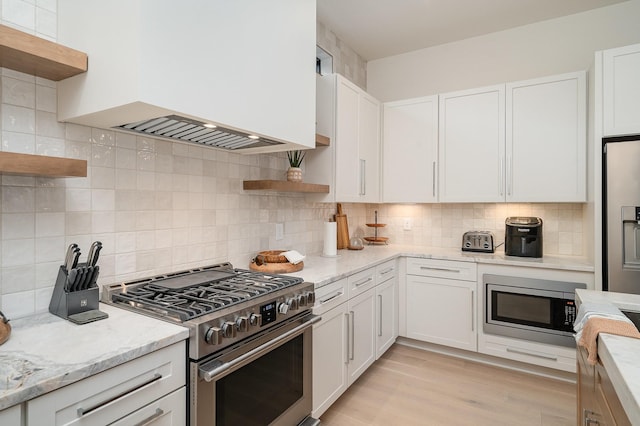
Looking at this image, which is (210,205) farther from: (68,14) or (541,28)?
(541,28)

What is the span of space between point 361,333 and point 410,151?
1.87 m

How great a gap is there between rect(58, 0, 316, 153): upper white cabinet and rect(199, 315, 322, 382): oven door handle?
95 centimetres

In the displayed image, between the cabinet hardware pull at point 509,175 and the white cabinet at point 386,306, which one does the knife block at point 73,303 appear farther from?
the cabinet hardware pull at point 509,175

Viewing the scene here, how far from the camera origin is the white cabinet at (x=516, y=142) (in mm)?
2672

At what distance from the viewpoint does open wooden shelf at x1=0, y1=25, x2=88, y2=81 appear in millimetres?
1071

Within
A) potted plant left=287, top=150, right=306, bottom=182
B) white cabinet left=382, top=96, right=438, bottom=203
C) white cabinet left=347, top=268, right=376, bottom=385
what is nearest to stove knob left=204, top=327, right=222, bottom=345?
white cabinet left=347, top=268, right=376, bottom=385

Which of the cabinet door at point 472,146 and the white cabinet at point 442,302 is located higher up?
the cabinet door at point 472,146

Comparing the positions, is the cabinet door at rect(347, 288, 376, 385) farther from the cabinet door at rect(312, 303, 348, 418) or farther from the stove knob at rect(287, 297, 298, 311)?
the stove knob at rect(287, 297, 298, 311)

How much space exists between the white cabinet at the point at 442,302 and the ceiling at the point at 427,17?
222cm

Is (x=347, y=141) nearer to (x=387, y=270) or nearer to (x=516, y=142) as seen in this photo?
(x=387, y=270)

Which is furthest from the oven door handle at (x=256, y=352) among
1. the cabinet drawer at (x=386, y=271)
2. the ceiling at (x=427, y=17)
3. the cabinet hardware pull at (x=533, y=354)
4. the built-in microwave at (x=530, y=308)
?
the ceiling at (x=427, y=17)

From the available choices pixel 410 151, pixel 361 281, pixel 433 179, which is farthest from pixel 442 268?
pixel 410 151

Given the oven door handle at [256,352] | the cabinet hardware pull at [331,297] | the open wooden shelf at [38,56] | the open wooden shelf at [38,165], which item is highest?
the open wooden shelf at [38,56]

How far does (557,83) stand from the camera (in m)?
2.72
